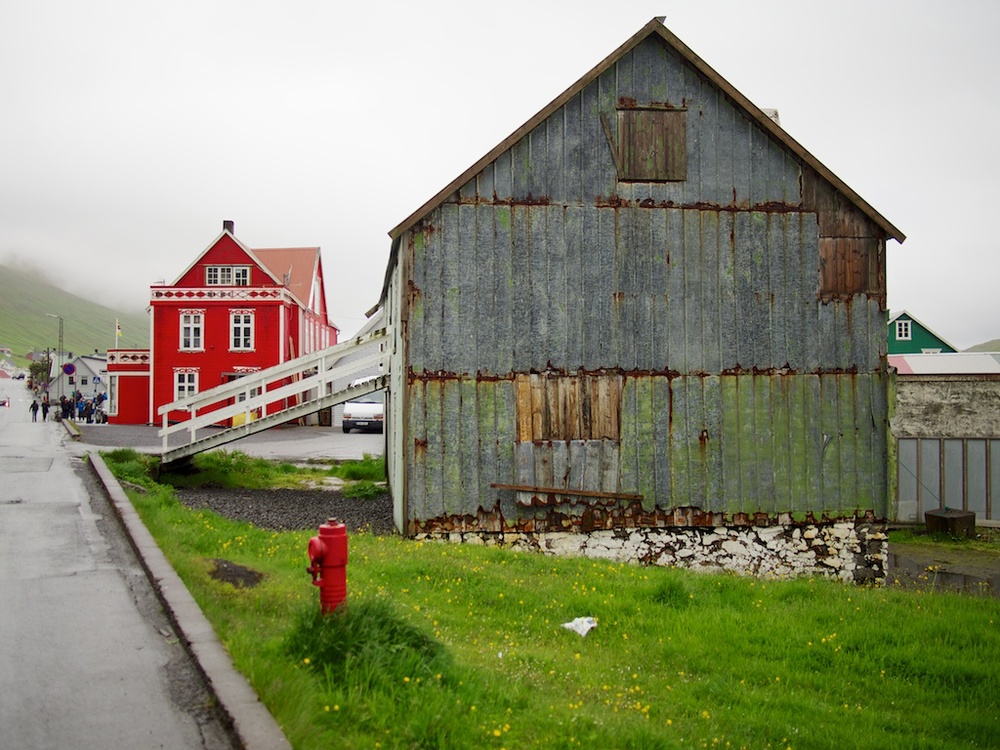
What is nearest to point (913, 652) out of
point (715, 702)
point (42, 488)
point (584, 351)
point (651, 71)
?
point (715, 702)

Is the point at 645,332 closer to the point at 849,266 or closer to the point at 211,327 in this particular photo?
the point at 849,266

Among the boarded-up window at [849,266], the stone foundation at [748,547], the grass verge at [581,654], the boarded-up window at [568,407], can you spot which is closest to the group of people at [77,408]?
the grass verge at [581,654]

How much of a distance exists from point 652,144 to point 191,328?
109ft

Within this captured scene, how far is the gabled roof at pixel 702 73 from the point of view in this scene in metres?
12.4

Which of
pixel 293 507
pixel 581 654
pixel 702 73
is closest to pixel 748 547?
pixel 581 654

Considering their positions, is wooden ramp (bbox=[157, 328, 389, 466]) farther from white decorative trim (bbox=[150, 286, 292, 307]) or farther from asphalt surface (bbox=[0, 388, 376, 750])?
white decorative trim (bbox=[150, 286, 292, 307])

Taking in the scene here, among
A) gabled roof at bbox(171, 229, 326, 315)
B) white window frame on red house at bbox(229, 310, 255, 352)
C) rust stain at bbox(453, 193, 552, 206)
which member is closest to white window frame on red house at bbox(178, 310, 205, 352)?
white window frame on red house at bbox(229, 310, 255, 352)

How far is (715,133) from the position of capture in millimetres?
13047

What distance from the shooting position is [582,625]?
306 inches

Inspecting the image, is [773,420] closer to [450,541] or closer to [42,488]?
[450,541]

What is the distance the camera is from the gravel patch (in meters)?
13.6

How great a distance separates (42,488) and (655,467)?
9.91m

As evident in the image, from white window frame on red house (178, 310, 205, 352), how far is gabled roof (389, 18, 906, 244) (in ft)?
103

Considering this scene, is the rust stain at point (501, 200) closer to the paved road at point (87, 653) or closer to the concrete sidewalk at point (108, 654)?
the concrete sidewalk at point (108, 654)
